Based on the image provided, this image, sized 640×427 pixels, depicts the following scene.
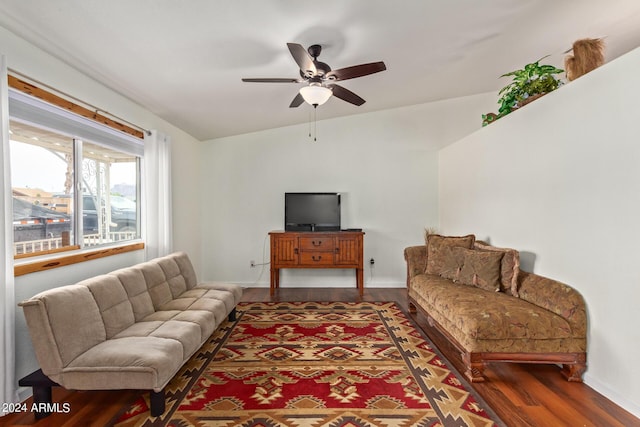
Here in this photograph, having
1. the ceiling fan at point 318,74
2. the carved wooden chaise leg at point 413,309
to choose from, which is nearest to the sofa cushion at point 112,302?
the ceiling fan at point 318,74

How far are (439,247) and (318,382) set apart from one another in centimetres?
212

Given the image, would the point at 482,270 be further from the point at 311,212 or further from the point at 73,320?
the point at 73,320

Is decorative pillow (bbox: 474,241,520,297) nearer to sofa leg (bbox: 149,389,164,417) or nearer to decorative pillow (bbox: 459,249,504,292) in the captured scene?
decorative pillow (bbox: 459,249,504,292)

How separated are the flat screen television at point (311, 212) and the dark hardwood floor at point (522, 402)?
271cm

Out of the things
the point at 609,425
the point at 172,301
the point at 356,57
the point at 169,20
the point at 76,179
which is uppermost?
the point at 356,57

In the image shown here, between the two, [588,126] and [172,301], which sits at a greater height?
[588,126]

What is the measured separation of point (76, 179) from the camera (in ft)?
8.72

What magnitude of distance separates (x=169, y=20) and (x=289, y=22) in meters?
0.81

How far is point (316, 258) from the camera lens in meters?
4.43

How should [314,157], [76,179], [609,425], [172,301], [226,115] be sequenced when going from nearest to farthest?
[609,425] → [76,179] → [172,301] → [226,115] → [314,157]

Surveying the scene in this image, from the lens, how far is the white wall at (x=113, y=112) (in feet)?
6.64

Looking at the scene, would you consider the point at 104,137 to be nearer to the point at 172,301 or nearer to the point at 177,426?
the point at 172,301

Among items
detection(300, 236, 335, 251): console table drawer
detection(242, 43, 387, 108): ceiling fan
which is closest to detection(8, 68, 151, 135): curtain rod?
detection(242, 43, 387, 108): ceiling fan

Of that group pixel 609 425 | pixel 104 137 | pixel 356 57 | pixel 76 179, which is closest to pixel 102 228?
pixel 76 179
